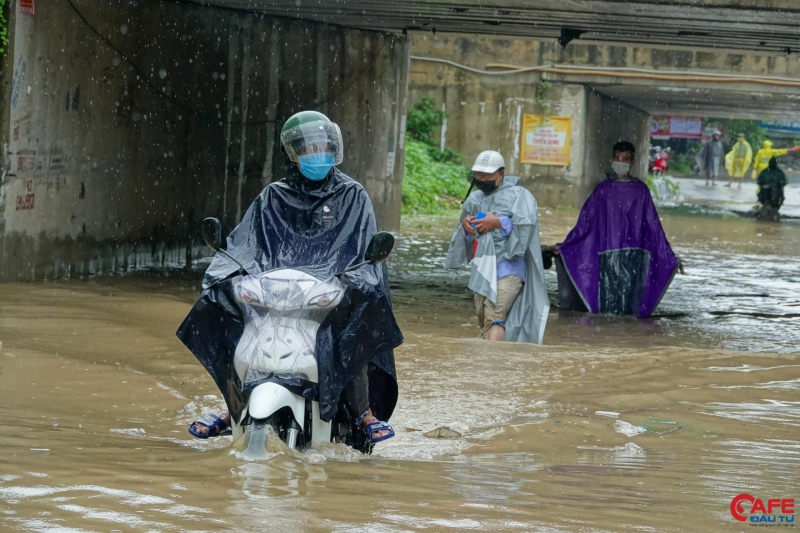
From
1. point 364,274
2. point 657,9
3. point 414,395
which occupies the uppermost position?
point 657,9

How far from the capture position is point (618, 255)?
11508 mm

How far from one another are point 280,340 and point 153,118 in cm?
855

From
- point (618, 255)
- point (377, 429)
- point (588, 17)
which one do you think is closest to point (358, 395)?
point (377, 429)

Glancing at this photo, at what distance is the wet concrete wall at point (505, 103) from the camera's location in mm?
24953

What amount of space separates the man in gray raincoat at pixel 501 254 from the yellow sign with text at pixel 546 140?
53.4 ft

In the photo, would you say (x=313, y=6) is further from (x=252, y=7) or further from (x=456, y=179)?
(x=456, y=179)

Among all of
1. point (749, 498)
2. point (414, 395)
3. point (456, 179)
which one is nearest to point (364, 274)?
point (749, 498)

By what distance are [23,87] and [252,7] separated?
13.8ft

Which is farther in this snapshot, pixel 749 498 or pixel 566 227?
pixel 566 227

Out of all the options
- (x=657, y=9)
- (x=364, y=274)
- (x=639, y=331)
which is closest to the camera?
(x=364, y=274)

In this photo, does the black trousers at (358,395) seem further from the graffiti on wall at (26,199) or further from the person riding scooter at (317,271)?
the graffiti on wall at (26,199)

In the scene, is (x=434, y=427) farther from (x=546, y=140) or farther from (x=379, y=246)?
(x=546, y=140)

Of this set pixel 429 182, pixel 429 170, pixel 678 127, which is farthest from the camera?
pixel 678 127

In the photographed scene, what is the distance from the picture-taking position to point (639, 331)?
10.7 m
